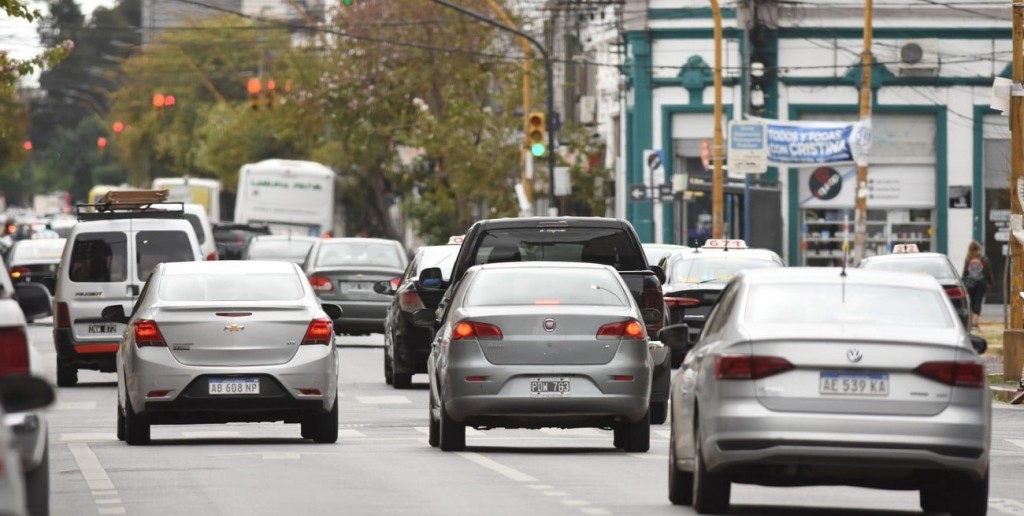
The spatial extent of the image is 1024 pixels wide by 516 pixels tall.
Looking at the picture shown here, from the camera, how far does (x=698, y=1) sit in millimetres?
59938

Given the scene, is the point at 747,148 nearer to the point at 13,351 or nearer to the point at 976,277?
the point at 976,277

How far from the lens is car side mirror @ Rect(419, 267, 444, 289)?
25.0 m

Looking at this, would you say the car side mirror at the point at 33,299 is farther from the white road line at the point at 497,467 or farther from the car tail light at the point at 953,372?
the car tail light at the point at 953,372

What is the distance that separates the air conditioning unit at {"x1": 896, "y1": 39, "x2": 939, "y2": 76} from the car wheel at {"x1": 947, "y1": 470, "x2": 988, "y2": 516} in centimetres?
4662

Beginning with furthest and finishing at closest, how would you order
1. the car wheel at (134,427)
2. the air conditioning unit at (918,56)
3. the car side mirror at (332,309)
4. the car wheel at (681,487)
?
the air conditioning unit at (918,56) < the car side mirror at (332,309) < the car wheel at (134,427) < the car wheel at (681,487)

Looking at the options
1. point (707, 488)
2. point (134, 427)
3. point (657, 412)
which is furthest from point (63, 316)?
point (707, 488)

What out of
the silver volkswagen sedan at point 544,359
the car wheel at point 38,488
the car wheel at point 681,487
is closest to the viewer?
the car wheel at point 38,488

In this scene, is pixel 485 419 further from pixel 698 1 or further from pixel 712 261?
pixel 698 1

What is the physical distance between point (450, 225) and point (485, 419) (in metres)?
57.9

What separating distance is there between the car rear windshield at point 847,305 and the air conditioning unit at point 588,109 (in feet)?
182

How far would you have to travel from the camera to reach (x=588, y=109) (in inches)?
2714

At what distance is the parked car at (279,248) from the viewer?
47.3 m

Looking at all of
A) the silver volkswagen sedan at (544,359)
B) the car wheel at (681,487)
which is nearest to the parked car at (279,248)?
the silver volkswagen sedan at (544,359)

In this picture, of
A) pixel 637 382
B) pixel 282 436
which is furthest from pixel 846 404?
pixel 282 436
